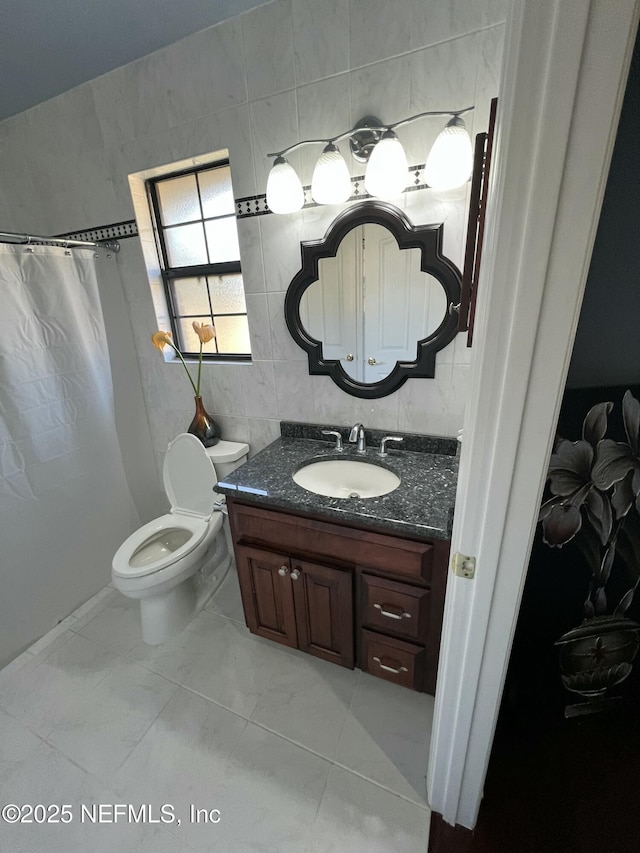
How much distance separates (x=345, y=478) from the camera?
1.46m

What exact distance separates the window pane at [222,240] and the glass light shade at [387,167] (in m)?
0.71

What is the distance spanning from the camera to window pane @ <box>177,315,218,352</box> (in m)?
1.84

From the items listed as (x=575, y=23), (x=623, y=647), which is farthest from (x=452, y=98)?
(x=623, y=647)

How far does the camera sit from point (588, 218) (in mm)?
443

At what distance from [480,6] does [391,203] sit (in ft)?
1.70

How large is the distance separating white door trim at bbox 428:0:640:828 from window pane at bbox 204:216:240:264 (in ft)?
4.49

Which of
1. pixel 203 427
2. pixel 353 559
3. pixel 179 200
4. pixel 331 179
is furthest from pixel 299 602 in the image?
pixel 179 200

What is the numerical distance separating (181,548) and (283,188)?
1507 millimetres

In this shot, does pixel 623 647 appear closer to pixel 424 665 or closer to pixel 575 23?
pixel 424 665

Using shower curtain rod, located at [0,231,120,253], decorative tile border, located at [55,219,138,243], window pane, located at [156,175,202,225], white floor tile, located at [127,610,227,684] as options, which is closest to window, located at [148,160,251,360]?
window pane, located at [156,175,202,225]

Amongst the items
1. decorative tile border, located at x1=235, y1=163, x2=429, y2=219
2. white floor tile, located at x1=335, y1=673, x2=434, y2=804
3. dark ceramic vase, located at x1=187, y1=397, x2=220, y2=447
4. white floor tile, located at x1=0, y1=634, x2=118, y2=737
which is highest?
decorative tile border, located at x1=235, y1=163, x2=429, y2=219

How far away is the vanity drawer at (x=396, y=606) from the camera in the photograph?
3.75ft

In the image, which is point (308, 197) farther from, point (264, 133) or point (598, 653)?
point (598, 653)

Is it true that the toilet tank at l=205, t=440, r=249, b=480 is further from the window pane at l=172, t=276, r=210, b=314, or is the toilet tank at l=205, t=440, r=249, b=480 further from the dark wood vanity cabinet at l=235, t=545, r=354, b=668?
the window pane at l=172, t=276, r=210, b=314
